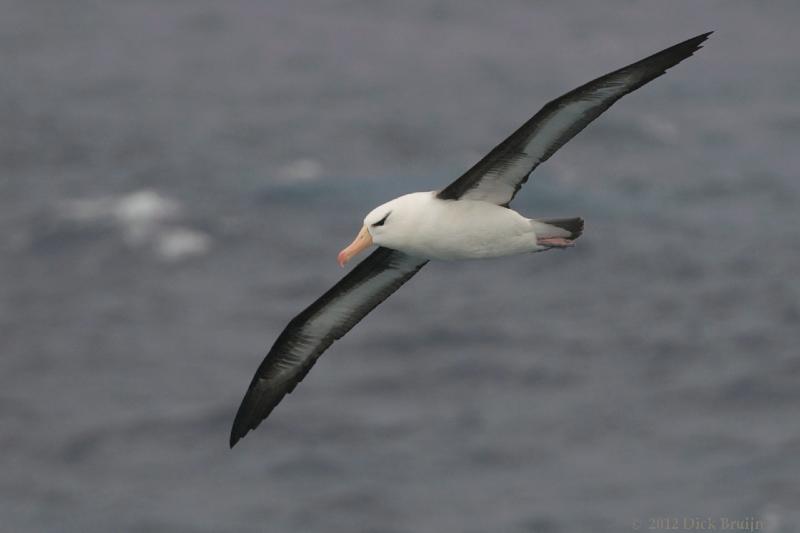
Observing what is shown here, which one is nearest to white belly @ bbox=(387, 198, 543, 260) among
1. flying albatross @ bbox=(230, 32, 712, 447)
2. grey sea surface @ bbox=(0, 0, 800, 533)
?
flying albatross @ bbox=(230, 32, 712, 447)

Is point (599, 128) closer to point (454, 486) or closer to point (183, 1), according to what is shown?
point (454, 486)

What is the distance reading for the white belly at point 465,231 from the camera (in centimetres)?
1659

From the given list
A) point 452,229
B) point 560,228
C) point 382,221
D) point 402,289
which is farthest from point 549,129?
point 402,289

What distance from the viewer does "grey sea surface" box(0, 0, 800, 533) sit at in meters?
56.8

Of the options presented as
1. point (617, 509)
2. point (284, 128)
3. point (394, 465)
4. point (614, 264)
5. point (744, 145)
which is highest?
point (284, 128)

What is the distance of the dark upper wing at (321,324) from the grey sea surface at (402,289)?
34.2 m

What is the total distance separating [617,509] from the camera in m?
54.9

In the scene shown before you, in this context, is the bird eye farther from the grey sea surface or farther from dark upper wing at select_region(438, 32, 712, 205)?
the grey sea surface

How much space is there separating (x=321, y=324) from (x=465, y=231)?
301 cm

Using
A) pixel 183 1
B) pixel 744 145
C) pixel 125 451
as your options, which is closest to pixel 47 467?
pixel 125 451

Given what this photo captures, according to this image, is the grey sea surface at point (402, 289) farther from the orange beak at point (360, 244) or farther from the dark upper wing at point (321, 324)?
the orange beak at point (360, 244)

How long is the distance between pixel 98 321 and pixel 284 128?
51.2 feet

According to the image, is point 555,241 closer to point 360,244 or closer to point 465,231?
point 465,231

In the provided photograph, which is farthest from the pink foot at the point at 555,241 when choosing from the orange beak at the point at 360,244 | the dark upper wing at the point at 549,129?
the orange beak at the point at 360,244
